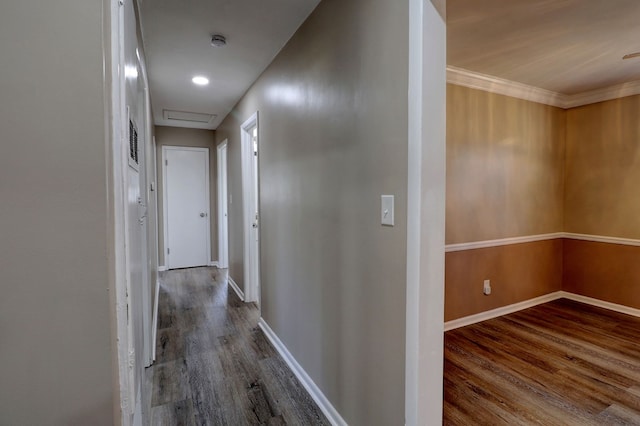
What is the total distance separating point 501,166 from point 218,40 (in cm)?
283

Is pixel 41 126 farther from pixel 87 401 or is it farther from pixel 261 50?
pixel 261 50

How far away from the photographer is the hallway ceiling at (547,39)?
77.1 inches

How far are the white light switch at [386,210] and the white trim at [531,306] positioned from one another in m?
2.16

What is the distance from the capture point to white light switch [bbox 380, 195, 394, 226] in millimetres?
1352

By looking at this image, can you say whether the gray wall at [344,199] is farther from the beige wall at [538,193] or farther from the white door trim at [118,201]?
the beige wall at [538,193]

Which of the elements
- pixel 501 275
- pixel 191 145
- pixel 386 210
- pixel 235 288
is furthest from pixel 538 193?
pixel 191 145

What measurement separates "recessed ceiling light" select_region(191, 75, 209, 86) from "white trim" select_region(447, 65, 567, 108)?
7.35 ft

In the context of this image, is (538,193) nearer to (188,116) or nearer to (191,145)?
(188,116)

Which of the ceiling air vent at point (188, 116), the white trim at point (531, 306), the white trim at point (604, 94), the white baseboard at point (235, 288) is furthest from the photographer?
the ceiling air vent at point (188, 116)

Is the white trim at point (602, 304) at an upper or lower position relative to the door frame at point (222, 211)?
lower

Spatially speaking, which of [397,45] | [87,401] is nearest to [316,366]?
[87,401]

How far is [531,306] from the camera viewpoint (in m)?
3.67

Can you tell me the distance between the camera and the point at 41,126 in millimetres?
706

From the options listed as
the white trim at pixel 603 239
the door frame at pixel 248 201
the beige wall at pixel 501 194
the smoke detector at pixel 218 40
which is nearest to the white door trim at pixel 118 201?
the smoke detector at pixel 218 40
